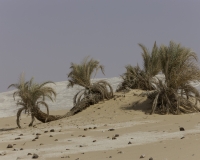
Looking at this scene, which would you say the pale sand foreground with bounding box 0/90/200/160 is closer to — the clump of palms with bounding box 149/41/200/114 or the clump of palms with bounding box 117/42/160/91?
the clump of palms with bounding box 149/41/200/114

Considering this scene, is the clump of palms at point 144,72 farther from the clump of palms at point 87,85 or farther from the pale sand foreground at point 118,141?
the pale sand foreground at point 118,141

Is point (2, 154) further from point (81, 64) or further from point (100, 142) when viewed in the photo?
point (81, 64)

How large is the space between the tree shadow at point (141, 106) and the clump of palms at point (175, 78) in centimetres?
33

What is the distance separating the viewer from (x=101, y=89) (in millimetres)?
14164

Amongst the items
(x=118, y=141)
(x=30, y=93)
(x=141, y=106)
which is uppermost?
(x=30, y=93)

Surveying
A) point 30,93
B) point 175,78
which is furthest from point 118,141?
point 30,93

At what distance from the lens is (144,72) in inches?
604

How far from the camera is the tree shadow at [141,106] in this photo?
12.5m

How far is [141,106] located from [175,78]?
1.58 metres

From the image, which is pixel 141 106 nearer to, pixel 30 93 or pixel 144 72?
pixel 144 72

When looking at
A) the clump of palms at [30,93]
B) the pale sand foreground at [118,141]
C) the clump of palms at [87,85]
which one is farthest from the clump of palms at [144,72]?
the clump of palms at [30,93]

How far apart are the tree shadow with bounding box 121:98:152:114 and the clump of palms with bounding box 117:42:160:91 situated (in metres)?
1.63

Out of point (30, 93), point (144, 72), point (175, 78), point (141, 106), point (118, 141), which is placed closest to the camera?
point (118, 141)

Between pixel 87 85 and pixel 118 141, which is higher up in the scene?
pixel 87 85
